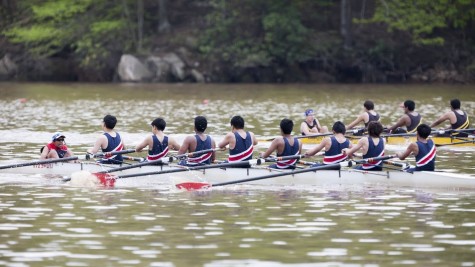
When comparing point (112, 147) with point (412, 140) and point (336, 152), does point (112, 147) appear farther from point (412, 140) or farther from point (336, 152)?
point (412, 140)

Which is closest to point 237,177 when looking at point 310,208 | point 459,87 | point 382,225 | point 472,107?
point 310,208

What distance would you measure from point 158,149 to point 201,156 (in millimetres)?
947

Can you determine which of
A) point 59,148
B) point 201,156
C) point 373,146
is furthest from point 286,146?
point 59,148

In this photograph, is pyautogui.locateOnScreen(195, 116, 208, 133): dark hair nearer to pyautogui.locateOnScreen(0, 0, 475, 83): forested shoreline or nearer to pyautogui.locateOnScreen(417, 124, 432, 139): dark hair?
pyautogui.locateOnScreen(417, 124, 432, 139): dark hair

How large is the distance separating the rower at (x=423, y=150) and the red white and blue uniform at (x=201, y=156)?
4040mm

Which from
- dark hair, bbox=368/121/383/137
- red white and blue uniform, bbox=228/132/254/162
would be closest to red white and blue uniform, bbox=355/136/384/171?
dark hair, bbox=368/121/383/137

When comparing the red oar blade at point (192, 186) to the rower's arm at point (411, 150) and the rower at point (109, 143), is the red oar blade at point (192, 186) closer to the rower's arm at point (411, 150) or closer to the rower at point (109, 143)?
the rower at point (109, 143)

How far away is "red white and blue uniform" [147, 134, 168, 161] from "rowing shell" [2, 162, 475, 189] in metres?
0.50

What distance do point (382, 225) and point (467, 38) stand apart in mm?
55099

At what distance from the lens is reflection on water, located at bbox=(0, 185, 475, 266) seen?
1520 centimetres

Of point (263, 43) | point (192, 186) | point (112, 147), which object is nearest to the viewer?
point (192, 186)

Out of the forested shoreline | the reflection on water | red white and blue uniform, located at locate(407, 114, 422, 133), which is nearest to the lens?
the reflection on water

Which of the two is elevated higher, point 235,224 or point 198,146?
point 198,146

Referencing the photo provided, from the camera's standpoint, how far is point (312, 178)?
22609 millimetres
